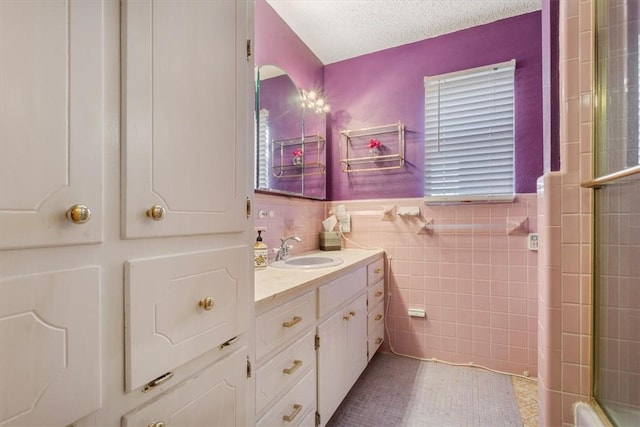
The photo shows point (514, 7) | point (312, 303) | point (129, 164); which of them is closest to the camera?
point (129, 164)

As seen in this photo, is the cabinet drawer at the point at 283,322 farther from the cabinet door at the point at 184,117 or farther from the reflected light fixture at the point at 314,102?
the reflected light fixture at the point at 314,102

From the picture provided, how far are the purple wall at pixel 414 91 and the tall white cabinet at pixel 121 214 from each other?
1798 millimetres

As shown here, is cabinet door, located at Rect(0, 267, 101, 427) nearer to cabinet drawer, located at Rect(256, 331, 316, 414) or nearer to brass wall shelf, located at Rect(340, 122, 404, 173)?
cabinet drawer, located at Rect(256, 331, 316, 414)

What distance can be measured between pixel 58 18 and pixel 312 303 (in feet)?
3.81

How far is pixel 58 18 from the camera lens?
0.49 metres

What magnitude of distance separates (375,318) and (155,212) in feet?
6.22

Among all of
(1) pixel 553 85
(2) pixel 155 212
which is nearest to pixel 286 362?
(2) pixel 155 212

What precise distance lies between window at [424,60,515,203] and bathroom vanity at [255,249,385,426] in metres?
0.92

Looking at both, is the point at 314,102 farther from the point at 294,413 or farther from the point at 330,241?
the point at 294,413

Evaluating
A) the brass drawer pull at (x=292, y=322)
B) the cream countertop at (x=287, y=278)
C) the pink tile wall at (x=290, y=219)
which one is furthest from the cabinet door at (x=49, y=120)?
the pink tile wall at (x=290, y=219)

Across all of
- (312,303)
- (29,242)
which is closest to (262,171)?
(312,303)

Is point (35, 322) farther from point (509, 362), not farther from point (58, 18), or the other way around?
point (509, 362)

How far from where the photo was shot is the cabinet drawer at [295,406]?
1.05m

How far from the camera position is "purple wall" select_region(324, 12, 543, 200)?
2096 mm
